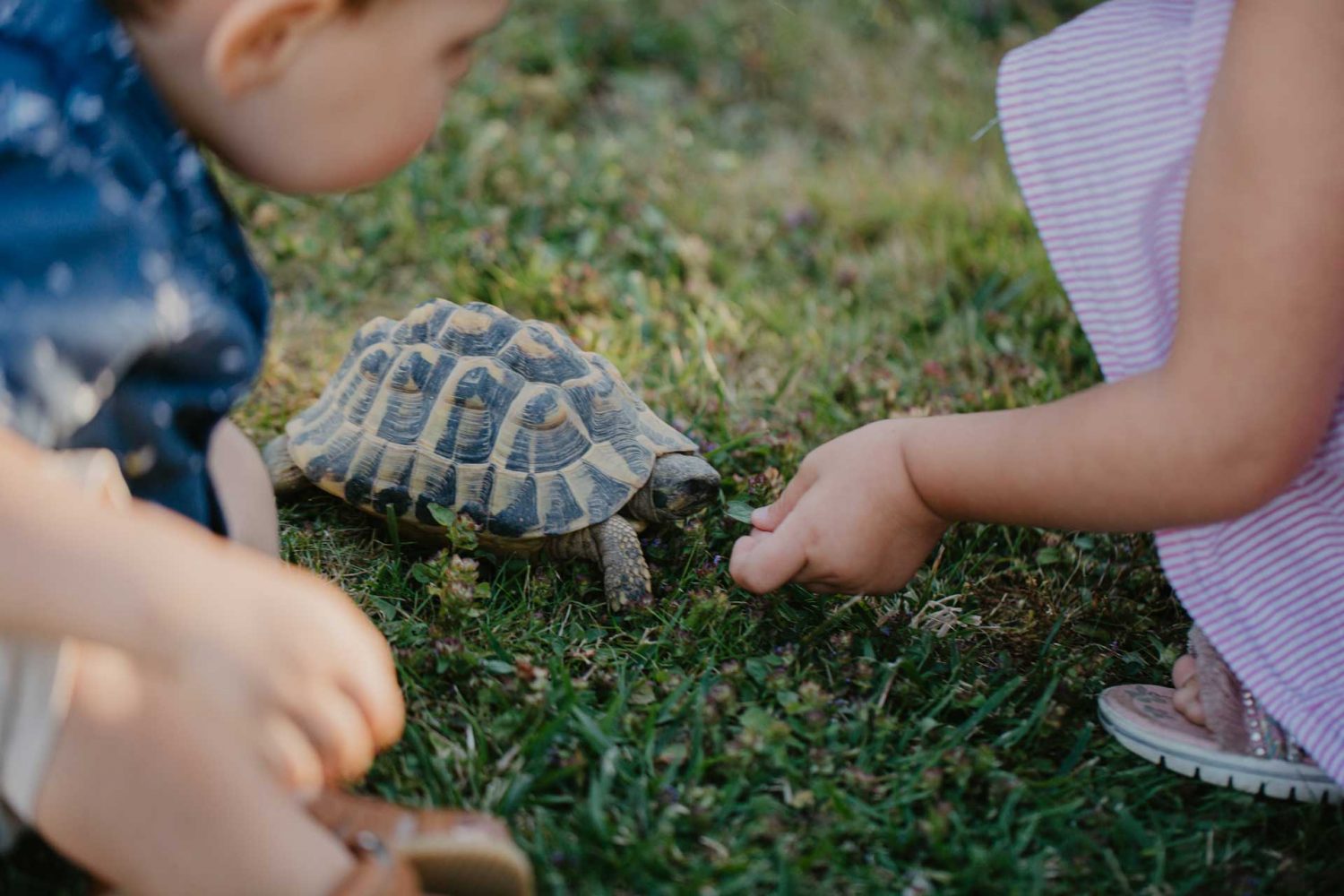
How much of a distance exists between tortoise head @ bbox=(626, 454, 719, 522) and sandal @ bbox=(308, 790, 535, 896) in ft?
3.07

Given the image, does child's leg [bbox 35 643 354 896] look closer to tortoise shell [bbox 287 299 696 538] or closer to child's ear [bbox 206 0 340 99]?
child's ear [bbox 206 0 340 99]

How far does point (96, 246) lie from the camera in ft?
4.49

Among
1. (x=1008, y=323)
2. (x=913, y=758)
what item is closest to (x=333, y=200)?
(x=1008, y=323)

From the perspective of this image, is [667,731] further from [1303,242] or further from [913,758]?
[1303,242]

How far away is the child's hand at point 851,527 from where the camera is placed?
1.94 metres

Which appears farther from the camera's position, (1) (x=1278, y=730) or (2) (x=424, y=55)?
(1) (x=1278, y=730)

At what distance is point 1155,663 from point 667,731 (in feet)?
3.11

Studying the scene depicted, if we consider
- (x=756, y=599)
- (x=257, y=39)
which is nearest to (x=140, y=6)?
(x=257, y=39)

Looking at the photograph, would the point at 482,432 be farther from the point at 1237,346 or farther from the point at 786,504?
the point at 1237,346

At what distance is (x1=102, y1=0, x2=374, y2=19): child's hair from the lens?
141cm

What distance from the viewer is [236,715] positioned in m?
1.27

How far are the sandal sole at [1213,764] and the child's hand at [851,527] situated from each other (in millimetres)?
431

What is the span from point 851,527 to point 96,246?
3.70ft

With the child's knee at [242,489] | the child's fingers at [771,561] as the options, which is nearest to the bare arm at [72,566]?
the child's knee at [242,489]
